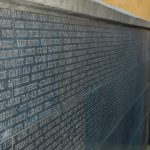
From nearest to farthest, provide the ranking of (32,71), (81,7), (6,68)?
(6,68), (32,71), (81,7)

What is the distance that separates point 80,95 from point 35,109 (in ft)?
2.45

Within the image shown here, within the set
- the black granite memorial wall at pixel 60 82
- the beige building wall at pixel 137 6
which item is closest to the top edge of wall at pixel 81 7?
the black granite memorial wall at pixel 60 82

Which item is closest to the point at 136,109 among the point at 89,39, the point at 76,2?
the point at 89,39

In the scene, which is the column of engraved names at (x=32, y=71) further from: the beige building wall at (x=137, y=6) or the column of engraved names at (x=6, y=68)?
the beige building wall at (x=137, y=6)

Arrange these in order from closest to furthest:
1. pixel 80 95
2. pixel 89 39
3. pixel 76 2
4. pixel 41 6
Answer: pixel 41 6 < pixel 76 2 < pixel 80 95 < pixel 89 39

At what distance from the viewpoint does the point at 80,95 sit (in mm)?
2639

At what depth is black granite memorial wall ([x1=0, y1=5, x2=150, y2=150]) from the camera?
1.69 metres

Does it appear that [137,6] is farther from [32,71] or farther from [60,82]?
[32,71]

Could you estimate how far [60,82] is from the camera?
2.25 meters

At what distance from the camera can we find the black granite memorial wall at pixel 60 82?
1694 mm

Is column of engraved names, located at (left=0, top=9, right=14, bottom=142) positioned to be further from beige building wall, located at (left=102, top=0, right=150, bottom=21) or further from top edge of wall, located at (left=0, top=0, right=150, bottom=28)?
beige building wall, located at (left=102, top=0, right=150, bottom=21)

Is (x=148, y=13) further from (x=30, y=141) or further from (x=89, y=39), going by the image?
(x=30, y=141)

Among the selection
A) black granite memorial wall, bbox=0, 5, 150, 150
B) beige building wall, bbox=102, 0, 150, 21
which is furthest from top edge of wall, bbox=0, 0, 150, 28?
beige building wall, bbox=102, 0, 150, 21

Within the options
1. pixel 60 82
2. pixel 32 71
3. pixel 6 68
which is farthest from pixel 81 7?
pixel 6 68
